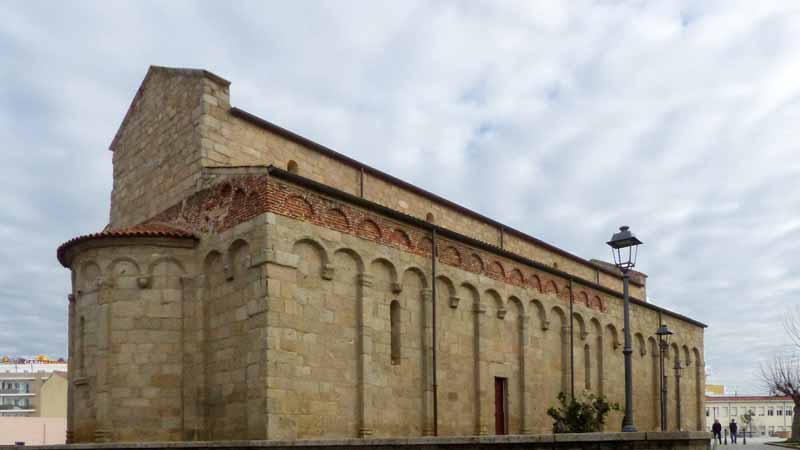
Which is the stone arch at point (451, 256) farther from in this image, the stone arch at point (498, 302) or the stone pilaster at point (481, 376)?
the stone arch at point (498, 302)

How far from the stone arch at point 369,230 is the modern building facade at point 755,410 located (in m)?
105

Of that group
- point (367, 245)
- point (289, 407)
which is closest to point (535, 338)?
point (367, 245)

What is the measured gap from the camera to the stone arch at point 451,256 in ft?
73.5

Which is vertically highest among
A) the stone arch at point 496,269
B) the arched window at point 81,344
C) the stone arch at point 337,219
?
the stone arch at point 337,219

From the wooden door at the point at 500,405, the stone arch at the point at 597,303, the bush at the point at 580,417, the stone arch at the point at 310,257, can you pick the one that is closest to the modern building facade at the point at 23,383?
the stone arch at the point at 597,303

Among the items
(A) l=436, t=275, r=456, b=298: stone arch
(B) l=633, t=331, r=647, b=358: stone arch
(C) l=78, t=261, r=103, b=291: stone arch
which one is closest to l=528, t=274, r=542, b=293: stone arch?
(A) l=436, t=275, r=456, b=298: stone arch

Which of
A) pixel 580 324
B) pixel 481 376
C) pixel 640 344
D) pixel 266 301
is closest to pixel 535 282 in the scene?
pixel 580 324

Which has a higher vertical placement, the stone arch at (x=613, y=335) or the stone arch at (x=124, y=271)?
the stone arch at (x=124, y=271)

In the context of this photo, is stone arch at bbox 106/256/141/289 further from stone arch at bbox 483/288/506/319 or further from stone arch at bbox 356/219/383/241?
stone arch at bbox 483/288/506/319

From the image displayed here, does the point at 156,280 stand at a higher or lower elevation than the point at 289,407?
higher

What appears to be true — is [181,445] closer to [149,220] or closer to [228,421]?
[228,421]

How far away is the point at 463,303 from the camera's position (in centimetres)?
2294

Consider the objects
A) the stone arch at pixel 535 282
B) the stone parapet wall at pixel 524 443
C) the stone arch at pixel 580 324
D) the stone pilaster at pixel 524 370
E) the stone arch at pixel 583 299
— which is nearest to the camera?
the stone parapet wall at pixel 524 443

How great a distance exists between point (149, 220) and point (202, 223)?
3261 millimetres
